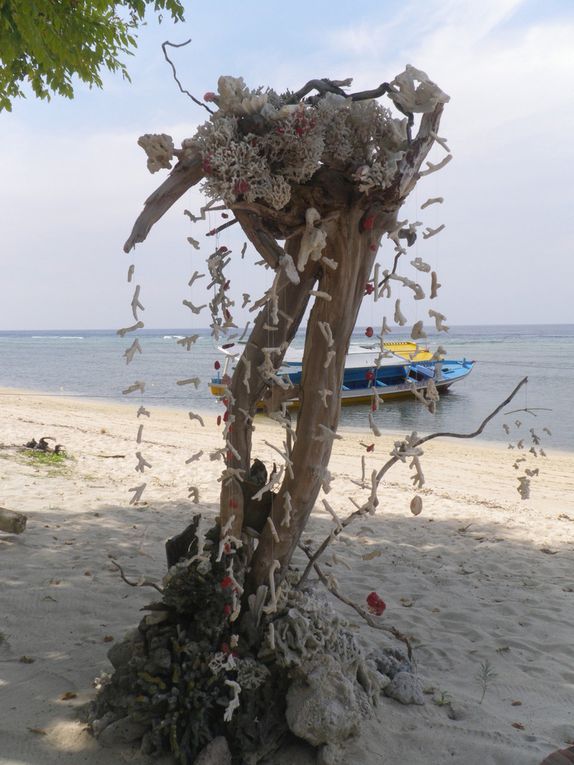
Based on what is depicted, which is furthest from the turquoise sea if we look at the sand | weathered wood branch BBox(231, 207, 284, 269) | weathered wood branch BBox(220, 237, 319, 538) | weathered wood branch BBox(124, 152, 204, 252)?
weathered wood branch BBox(124, 152, 204, 252)

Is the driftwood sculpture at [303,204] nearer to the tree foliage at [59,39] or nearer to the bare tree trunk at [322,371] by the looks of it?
the bare tree trunk at [322,371]

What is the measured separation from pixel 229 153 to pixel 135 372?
33.8m

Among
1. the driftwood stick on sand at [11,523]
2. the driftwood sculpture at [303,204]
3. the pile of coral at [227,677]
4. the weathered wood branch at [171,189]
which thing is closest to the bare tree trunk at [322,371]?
the driftwood sculpture at [303,204]

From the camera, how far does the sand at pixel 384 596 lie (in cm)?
265

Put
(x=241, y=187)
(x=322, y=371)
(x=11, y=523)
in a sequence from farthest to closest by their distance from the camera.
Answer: (x=11, y=523)
(x=322, y=371)
(x=241, y=187)

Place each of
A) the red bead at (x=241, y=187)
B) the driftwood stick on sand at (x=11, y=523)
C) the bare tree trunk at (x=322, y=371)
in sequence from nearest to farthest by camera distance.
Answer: the red bead at (x=241, y=187)
the bare tree trunk at (x=322, y=371)
the driftwood stick on sand at (x=11, y=523)

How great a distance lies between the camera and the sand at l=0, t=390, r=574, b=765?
2652mm

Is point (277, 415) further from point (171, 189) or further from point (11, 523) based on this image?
point (11, 523)

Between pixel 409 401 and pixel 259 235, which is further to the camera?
pixel 409 401

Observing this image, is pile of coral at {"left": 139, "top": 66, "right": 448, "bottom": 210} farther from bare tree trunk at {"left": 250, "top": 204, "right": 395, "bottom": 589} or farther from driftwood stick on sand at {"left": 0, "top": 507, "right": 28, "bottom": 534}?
driftwood stick on sand at {"left": 0, "top": 507, "right": 28, "bottom": 534}

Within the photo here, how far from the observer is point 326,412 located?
2697 mm

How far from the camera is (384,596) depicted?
14.1 ft

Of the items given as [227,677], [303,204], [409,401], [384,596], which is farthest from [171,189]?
[409,401]

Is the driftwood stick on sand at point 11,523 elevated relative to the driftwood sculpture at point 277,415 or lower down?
lower down
